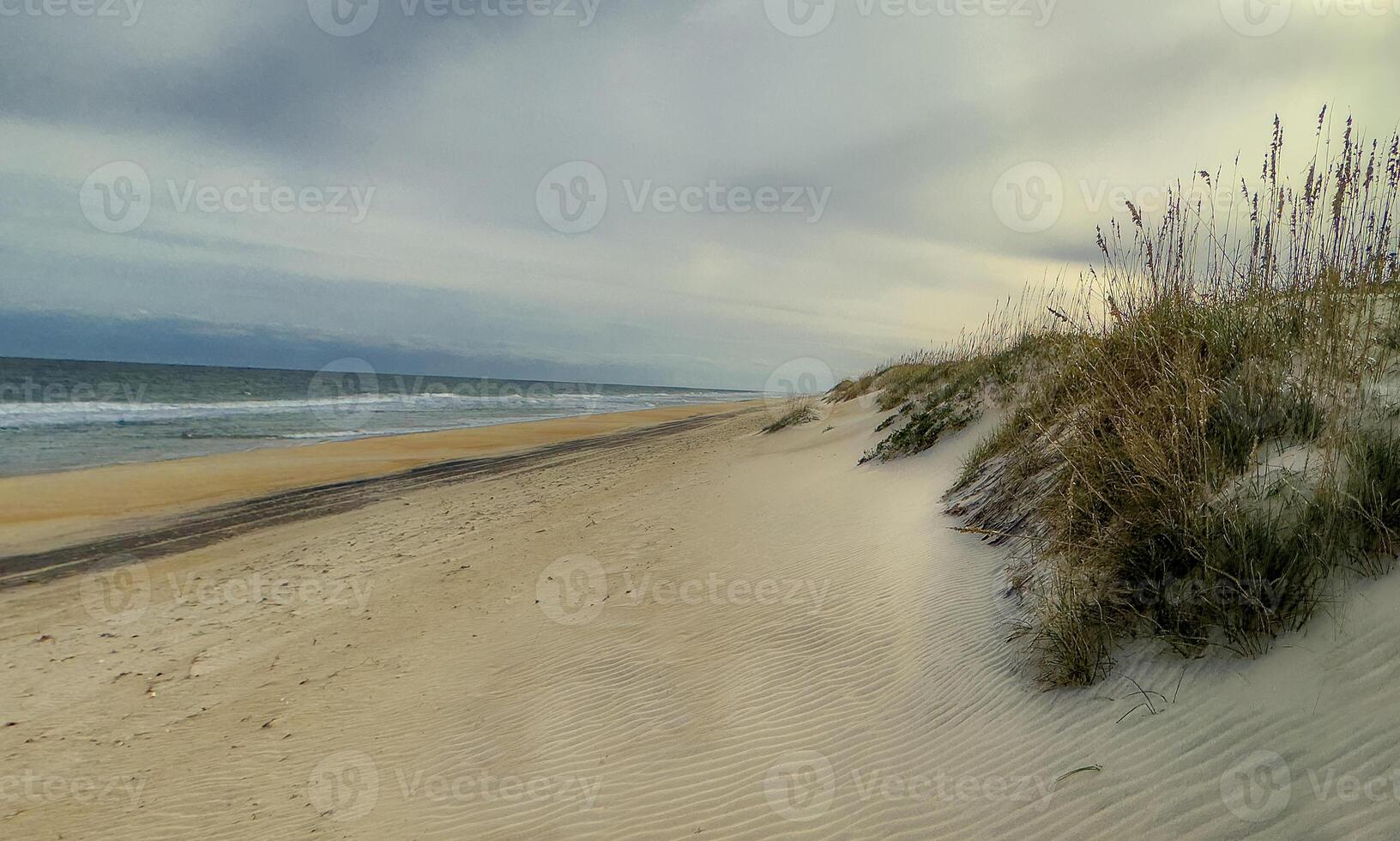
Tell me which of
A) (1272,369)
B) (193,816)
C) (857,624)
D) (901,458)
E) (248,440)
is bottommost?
(193,816)

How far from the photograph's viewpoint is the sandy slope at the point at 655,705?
2.49 m

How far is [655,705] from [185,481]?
47.1ft

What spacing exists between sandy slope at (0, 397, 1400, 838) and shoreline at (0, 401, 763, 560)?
3.05 m

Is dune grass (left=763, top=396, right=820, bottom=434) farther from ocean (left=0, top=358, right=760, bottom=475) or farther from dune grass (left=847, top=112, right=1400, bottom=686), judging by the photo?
dune grass (left=847, top=112, right=1400, bottom=686)

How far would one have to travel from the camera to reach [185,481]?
1397 cm

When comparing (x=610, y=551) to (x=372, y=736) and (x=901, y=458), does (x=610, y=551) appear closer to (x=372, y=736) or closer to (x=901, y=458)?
(x=372, y=736)

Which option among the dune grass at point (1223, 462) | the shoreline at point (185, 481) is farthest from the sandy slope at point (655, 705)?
the shoreline at point (185, 481)

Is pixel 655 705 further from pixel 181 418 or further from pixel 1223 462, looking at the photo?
pixel 181 418

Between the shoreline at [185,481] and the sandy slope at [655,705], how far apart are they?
10.0 ft

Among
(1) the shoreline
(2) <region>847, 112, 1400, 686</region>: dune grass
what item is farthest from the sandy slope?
(1) the shoreline

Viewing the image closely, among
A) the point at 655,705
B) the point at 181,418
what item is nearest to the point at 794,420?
the point at 655,705

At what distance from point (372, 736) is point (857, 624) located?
12.1ft

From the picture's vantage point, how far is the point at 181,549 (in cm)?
927

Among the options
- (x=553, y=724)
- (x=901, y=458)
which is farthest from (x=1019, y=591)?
(x=901, y=458)
